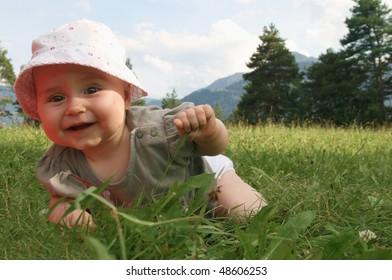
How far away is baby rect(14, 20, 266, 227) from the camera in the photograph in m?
1.98

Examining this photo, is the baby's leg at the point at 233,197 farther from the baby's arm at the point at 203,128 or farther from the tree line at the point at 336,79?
the tree line at the point at 336,79

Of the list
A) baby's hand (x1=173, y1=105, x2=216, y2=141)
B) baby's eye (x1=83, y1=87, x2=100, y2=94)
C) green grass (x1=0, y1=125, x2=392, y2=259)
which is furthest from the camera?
baby's eye (x1=83, y1=87, x2=100, y2=94)

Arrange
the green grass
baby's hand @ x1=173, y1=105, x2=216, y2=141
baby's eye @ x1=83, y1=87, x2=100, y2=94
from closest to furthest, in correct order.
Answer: the green grass < baby's hand @ x1=173, y1=105, x2=216, y2=141 < baby's eye @ x1=83, y1=87, x2=100, y2=94

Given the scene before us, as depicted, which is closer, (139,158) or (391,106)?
(139,158)

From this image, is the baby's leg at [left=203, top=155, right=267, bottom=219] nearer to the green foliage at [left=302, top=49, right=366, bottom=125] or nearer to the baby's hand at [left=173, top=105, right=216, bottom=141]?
the baby's hand at [left=173, top=105, right=216, bottom=141]

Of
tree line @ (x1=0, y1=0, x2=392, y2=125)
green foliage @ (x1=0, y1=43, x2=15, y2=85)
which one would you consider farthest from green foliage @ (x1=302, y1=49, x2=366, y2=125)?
green foliage @ (x1=0, y1=43, x2=15, y2=85)

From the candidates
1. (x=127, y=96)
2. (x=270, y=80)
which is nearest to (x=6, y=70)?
(x=270, y=80)

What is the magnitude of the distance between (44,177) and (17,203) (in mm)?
236

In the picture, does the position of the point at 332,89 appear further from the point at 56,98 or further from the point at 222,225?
the point at 56,98

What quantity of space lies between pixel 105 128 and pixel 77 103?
19 cm

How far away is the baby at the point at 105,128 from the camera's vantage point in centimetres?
198
